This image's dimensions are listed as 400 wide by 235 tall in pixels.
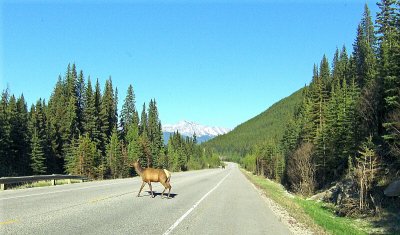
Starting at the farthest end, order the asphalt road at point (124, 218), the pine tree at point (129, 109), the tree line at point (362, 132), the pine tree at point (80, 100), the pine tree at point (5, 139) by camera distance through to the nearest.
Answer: the pine tree at point (129, 109), the pine tree at point (80, 100), the pine tree at point (5, 139), the tree line at point (362, 132), the asphalt road at point (124, 218)

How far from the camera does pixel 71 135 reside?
82500 millimetres

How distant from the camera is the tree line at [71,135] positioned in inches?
2670

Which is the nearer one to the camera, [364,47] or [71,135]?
[71,135]

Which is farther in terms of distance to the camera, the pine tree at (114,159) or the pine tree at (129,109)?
the pine tree at (129,109)

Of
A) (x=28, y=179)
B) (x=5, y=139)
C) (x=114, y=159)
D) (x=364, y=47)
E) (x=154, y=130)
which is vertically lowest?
(x=28, y=179)

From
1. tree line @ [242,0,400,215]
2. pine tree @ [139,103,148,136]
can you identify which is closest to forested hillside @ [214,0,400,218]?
tree line @ [242,0,400,215]

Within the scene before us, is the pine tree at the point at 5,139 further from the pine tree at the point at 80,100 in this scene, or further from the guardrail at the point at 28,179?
the guardrail at the point at 28,179

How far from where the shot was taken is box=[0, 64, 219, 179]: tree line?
6781 cm

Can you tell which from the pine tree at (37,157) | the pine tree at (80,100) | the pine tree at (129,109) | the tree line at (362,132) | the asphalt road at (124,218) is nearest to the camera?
the asphalt road at (124,218)

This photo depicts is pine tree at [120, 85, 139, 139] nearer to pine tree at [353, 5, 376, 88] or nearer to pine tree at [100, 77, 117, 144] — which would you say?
pine tree at [100, 77, 117, 144]

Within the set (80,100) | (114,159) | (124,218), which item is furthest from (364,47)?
(124,218)

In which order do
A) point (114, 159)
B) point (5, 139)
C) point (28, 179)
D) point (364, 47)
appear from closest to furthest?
point (28, 179) < point (5, 139) < point (114, 159) < point (364, 47)

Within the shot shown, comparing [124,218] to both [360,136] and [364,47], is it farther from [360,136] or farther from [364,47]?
[364,47]

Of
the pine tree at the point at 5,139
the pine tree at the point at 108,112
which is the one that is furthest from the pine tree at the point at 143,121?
the pine tree at the point at 5,139
